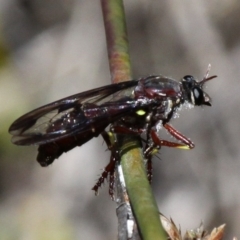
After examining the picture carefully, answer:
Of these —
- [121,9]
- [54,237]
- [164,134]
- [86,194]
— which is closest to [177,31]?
[164,134]

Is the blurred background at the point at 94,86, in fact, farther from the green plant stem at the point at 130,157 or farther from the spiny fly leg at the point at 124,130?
the green plant stem at the point at 130,157

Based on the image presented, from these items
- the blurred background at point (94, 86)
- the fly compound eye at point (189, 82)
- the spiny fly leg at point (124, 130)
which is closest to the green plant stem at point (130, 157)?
the spiny fly leg at point (124, 130)

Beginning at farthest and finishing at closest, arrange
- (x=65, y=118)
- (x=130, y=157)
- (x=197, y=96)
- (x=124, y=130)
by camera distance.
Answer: (x=197, y=96)
(x=65, y=118)
(x=124, y=130)
(x=130, y=157)

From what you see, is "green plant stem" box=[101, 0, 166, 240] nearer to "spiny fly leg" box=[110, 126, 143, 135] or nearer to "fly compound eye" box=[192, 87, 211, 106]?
"spiny fly leg" box=[110, 126, 143, 135]

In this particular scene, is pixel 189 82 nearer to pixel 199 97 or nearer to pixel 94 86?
pixel 199 97

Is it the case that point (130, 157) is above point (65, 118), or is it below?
below

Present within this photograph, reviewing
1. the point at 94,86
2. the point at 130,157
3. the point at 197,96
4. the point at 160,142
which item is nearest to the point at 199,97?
the point at 197,96

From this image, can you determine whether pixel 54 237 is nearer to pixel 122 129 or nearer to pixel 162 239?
pixel 122 129
